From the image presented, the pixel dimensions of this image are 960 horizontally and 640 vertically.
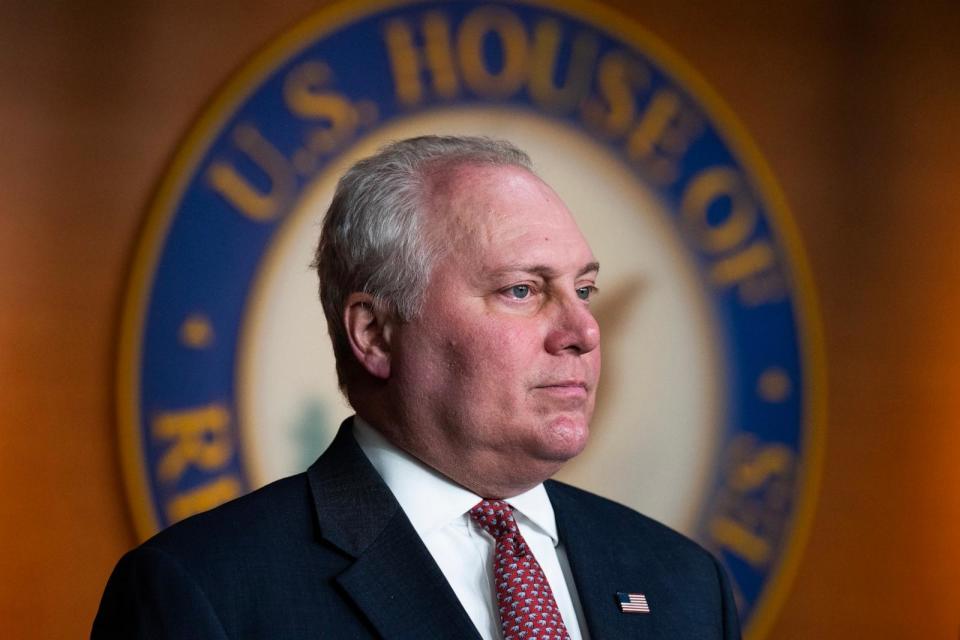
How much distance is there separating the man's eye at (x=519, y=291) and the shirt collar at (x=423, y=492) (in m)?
0.24

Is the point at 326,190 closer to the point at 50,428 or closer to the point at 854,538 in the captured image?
the point at 50,428

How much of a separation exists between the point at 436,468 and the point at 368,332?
210mm

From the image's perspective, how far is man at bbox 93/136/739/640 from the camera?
1.61 metres

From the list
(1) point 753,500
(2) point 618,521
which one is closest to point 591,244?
(1) point 753,500

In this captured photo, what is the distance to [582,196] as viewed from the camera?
3.04 metres

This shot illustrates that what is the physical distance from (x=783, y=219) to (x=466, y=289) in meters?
1.64

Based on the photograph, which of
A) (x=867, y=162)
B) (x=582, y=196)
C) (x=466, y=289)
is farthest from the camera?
(x=867, y=162)

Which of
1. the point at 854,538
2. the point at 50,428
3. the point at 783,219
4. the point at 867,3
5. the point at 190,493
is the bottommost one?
the point at 854,538

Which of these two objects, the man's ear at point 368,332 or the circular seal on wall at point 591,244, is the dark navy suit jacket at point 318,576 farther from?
the circular seal on wall at point 591,244

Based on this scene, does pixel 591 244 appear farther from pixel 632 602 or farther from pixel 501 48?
pixel 632 602

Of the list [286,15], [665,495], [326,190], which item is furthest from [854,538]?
[286,15]

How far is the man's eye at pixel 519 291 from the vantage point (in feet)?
5.63

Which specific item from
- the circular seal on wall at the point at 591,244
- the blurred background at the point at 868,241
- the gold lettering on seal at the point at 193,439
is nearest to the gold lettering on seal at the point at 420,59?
the circular seal on wall at the point at 591,244

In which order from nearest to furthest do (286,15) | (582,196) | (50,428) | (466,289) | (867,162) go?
1. (466,289)
2. (50,428)
3. (286,15)
4. (582,196)
5. (867,162)
